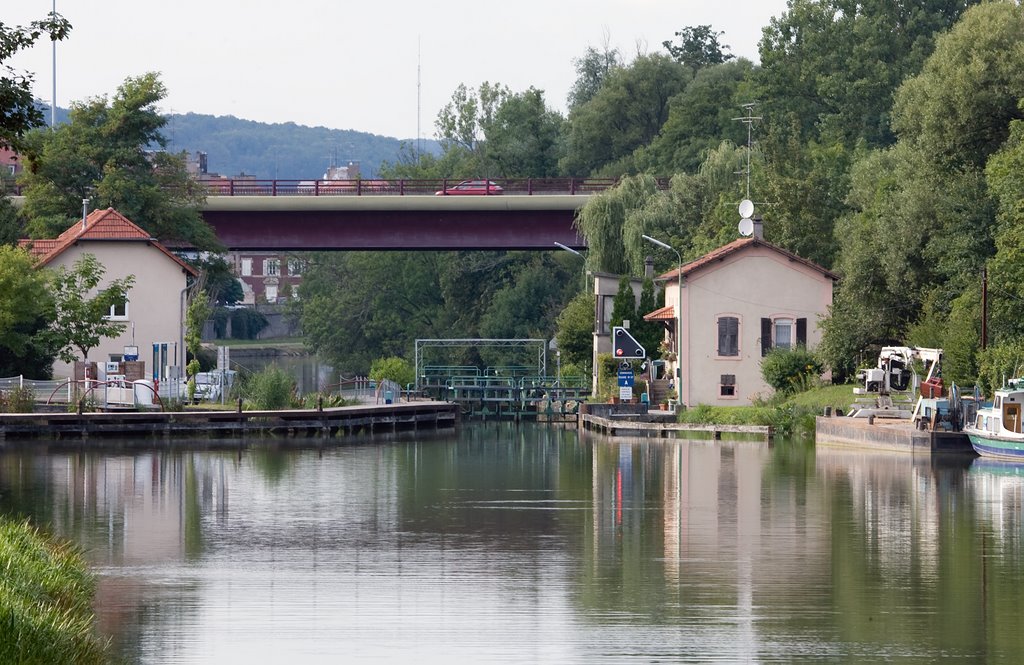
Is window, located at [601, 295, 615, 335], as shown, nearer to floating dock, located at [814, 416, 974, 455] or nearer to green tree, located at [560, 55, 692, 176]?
floating dock, located at [814, 416, 974, 455]

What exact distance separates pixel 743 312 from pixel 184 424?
21.9 metres

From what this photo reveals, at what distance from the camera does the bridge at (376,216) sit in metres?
81.9

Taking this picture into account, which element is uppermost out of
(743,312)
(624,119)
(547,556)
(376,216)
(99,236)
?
(624,119)

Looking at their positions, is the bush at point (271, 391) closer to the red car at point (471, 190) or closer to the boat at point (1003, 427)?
the red car at point (471, 190)

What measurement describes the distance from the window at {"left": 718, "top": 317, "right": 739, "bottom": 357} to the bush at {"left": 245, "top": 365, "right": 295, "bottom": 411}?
16.8 m

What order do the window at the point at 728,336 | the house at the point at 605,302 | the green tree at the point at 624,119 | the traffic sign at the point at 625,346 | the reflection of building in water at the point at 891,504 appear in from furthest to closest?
1. the green tree at the point at 624,119
2. the house at the point at 605,302
3. the traffic sign at the point at 625,346
4. the window at the point at 728,336
5. the reflection of building in water at the point at 891,504

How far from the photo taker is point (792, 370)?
66.1 meters

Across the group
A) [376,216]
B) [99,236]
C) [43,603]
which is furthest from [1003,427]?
[99,236]

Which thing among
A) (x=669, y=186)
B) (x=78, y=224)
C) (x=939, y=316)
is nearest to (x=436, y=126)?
(x=669, y=186)

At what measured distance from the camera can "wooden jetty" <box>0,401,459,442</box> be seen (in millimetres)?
62062

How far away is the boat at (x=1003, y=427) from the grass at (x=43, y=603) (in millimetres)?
28519

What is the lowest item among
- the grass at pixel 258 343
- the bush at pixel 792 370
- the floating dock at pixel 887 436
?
the floating dock at pixel 887 436

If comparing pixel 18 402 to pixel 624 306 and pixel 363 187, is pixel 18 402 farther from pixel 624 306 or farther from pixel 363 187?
pixel 624 306

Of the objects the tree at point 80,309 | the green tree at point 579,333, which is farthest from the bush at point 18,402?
the green tree at point 579,333
